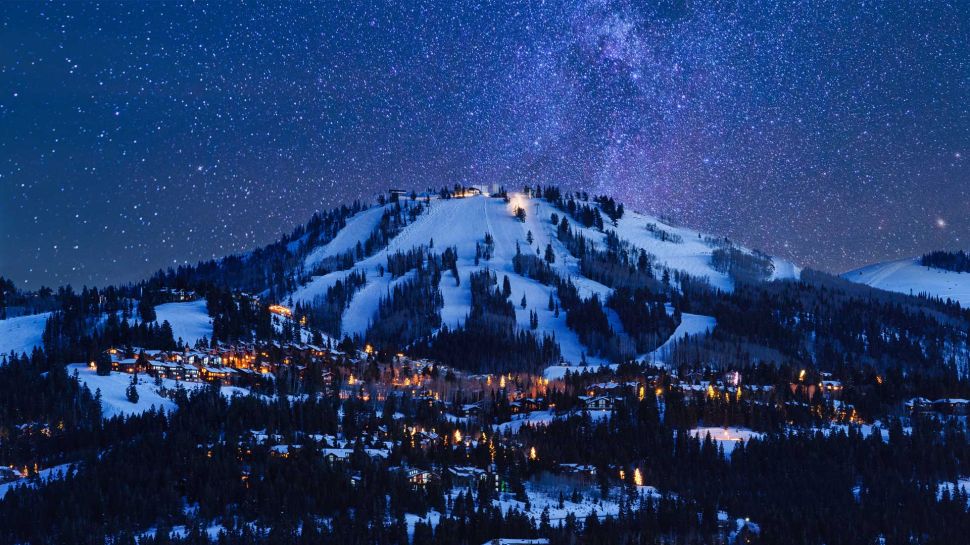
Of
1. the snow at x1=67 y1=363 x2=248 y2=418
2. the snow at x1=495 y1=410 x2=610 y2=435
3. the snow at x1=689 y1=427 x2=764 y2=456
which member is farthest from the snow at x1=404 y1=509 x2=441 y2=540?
the snow at x1=689 y1=427 x2=764 y2=456

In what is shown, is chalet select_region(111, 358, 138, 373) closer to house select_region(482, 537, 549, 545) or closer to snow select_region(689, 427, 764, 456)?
snow select_region(689, 427, 764, 456)

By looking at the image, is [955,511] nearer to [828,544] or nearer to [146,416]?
[828,544]

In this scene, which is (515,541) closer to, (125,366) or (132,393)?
(132,393)

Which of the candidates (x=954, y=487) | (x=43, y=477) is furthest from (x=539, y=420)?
(x=43, y=477)

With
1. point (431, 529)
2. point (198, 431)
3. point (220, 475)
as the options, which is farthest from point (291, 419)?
point (431, 529)

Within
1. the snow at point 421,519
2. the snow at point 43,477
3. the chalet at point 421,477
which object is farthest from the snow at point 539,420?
the snow at point 43,477

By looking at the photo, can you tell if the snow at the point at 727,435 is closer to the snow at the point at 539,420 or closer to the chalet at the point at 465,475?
the snow at the point at 539,420
